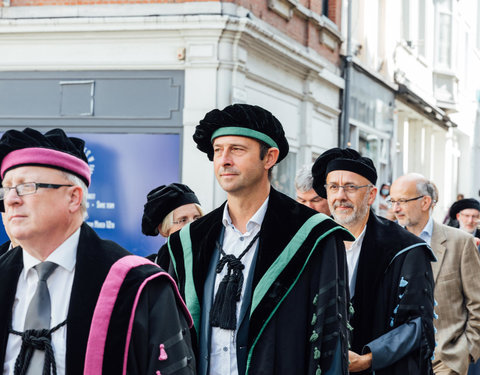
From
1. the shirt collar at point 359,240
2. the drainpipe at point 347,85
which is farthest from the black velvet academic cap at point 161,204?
the drainpipe at point 347,85

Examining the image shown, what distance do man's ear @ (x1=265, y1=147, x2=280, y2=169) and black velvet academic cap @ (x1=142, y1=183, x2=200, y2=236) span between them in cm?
192

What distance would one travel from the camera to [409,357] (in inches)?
173

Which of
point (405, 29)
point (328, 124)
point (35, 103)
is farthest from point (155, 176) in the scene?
point (405, 29)

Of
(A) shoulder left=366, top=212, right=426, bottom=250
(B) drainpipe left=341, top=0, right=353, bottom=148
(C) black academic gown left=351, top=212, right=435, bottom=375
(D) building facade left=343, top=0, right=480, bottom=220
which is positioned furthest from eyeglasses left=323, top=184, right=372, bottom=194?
(D) building facade left=343, top=0, right=480, bottom=220

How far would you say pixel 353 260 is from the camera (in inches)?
184

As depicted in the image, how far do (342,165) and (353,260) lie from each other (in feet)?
2.00

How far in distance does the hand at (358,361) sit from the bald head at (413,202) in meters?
1.85

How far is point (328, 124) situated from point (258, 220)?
1182cm

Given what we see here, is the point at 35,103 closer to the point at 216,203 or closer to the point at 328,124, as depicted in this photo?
the point at 216,203

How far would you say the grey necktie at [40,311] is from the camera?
270cm

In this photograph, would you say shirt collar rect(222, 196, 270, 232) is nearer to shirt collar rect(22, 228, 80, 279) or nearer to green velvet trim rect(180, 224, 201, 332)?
green velvet trim rect(180, 224, 201, 332)

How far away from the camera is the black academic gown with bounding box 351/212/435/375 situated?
169 inches

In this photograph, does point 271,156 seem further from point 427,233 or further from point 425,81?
point 425,81

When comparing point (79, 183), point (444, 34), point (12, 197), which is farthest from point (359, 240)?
point (444, 34)
